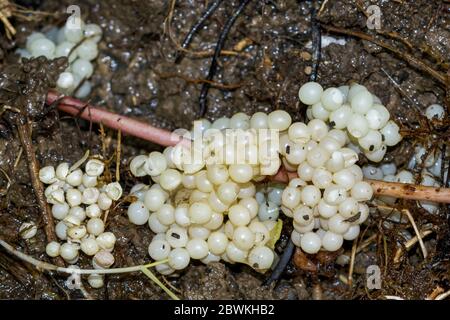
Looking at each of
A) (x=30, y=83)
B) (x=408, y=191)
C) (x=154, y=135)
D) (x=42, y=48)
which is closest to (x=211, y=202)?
(x=154, y=135)

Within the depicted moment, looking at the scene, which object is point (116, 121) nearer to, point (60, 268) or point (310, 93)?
point (60, 268)

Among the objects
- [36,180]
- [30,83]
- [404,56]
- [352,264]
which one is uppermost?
[404,56]

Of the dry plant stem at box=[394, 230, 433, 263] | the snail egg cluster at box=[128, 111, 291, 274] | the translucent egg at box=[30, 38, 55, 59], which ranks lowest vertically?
the dry plant stem at box=[394, 230, 433, 263]

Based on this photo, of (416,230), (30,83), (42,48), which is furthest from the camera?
(42,48)

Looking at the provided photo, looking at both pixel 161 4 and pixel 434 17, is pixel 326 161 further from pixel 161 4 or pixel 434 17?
pixel 161 4

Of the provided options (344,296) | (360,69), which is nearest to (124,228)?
(344,296)

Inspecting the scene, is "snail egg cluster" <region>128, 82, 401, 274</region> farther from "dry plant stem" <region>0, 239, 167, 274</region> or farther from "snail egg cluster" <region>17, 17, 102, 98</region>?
"snail egg cluster" <region>17, 17, 102, 98</region>

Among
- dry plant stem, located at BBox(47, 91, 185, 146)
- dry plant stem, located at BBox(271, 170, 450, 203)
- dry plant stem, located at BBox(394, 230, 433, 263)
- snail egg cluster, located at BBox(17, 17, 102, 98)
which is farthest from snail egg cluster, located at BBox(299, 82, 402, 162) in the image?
snail egg cluster, located at BBox(17, 17, 102, 98)
